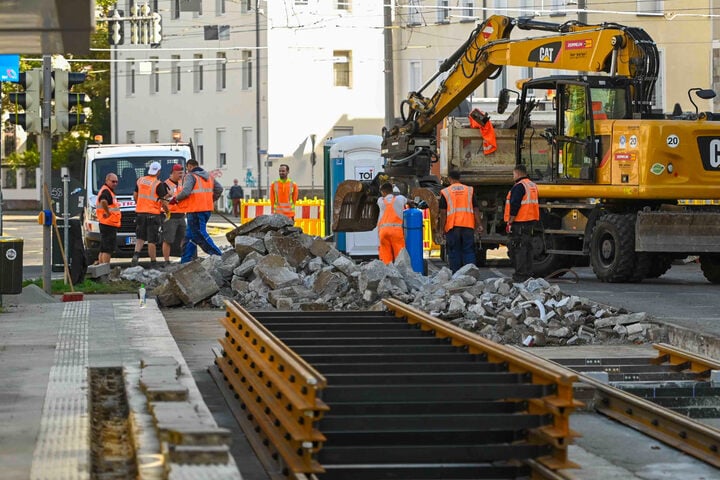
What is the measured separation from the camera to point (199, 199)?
25.2m

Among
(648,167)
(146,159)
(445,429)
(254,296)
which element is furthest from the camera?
(146,159)

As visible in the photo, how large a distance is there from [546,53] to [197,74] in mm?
45823

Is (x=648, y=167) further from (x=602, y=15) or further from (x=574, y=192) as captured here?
(x=602, y=15)

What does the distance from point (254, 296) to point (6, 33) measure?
933 centimetres

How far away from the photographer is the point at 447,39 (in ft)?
198

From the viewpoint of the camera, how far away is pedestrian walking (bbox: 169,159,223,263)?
25.0 m

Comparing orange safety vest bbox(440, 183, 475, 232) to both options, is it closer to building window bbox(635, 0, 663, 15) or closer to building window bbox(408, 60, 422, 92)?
building window bbox(635, 0, 663, 15)

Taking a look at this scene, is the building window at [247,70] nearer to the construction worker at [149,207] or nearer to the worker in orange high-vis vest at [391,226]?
the construction worker at [149,207]

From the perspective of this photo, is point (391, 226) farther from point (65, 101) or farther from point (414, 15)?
point (414, 15)

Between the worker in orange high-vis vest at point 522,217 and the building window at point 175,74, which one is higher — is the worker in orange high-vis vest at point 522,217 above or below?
below

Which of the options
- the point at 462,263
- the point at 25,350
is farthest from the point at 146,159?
the point at 25,350

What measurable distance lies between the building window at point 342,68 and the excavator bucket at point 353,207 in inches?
1461

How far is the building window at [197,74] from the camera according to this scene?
69.8 metres

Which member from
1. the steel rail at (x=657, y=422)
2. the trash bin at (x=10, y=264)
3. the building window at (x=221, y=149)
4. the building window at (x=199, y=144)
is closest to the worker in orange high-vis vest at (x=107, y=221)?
the trash bin at (x=10, y=264)
